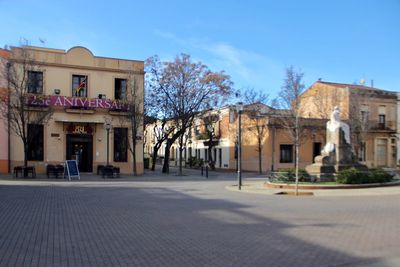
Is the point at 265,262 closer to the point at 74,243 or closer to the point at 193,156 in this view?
the point at 74,243

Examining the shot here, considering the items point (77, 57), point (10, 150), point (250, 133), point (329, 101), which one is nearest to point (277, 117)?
point (250, 133)

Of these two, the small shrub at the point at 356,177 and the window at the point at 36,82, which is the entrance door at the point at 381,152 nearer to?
the small shrub at the point at 356,177

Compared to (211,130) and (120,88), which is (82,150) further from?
(211,130)

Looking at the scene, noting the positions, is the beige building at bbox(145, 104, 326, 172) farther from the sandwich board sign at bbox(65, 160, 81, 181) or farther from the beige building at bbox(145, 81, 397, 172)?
the sandwich board sign at bbox(65, 160, 81, 181)

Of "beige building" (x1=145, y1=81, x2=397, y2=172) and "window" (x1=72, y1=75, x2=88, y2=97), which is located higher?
"window" (x1=72, y1=75, x2=88, y2=97)

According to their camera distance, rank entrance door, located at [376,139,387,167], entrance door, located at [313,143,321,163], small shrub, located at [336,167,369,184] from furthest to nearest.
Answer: entrance door, located at [376,139,387,167]
entrance door, located at [313,143,321,163]
small shrub, located at [336,167,369,184]

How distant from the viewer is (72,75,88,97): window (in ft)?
115

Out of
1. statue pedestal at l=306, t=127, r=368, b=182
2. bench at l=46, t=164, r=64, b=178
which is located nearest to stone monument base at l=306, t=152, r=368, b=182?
statue pedestal at l=306, t=127, r=368, b=182

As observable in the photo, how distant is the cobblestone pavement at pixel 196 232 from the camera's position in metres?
7.39

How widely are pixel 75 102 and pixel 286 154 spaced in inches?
910

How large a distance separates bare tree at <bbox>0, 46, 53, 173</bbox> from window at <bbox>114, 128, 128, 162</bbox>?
5.94m

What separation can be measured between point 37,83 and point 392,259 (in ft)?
103

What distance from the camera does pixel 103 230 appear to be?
32.6 ft

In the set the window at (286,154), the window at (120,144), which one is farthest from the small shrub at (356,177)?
the window at (286,154)
